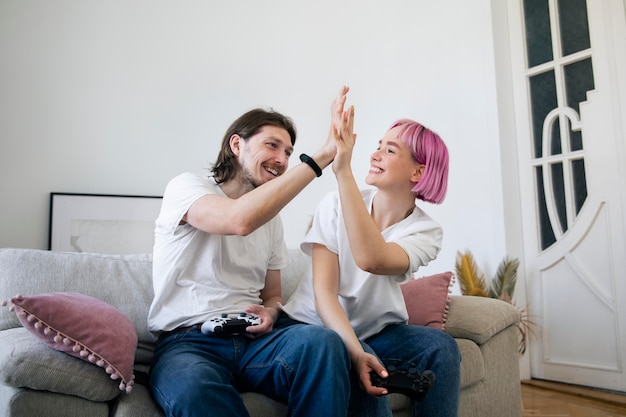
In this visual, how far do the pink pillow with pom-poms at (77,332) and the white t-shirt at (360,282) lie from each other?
518 millimetres

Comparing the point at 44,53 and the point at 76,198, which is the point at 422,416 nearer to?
the point at 76,198

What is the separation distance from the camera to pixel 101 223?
3584 mm

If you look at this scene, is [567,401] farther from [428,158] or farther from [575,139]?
[428,158]

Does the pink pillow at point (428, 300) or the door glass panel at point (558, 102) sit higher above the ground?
the door glass panel at point (558, 102)

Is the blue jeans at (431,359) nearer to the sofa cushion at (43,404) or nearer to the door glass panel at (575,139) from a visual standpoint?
the sofa cushion at (43,404)

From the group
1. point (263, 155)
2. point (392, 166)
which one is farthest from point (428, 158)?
point (263, 155)

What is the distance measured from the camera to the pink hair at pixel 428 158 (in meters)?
1.74

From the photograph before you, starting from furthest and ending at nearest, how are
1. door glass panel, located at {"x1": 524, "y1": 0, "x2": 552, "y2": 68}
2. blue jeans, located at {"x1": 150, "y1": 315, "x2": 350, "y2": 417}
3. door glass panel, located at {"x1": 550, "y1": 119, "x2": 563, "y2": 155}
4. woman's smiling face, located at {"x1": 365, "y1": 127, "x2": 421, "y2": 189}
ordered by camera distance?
door glass panel, located at {"x1": 524, "y1": 0, "x2": 552, "y2": 68}
door glass panel, located at {"x1": 550, "y1": 119, "x2": 563, "y2": 155}
woman's smiling face, located at {"x1": 365, "y1": 127, "x2": 421, "y2": 189}
blue jeans, located at {"x1": 150, "y1": 315, "x2": 350, "y2": 417}

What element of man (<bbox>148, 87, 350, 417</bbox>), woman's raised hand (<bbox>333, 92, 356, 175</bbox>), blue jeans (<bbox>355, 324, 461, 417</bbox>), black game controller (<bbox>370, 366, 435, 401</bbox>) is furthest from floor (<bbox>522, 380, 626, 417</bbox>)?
woman's raised hand (<bbox>333, 92, 356, 175</bbox>)

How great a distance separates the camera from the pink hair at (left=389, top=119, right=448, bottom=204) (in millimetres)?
1743

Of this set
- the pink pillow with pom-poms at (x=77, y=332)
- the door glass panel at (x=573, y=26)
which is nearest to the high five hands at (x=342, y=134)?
the pink pillow with pom-poms at (x=77, y=332)

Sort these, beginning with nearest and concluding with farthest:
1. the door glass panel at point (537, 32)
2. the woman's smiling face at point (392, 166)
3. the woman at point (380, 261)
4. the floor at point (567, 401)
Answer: the woman at point (380, 261), the woman's smiling face at point (392, 166), the floor at point (567, 401), the door glass panel at point (537, 32)

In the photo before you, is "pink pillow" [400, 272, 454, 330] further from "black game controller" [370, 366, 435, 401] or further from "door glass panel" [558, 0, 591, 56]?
"door glass panel" [558, 0, 591, 56]

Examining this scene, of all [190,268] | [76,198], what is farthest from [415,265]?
[76,198]
